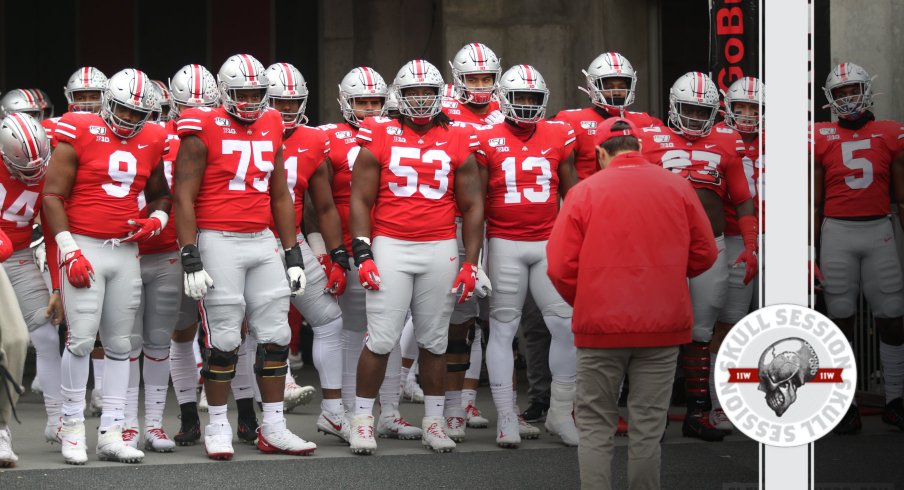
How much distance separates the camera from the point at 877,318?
7.82 meters

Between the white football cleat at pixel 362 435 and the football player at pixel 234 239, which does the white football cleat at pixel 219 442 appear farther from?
the white football cleat at pixel 362 435

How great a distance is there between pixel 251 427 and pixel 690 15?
19.5 ft

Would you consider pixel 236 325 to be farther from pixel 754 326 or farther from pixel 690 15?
pixel 690 15

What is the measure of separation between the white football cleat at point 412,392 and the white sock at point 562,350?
1.99 metres

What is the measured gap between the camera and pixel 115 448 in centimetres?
663

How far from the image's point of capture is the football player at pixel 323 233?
7371 mm

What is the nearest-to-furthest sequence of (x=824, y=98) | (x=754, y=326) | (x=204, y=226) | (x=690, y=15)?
(x=754, y=326) → (x=204, y=226) → (x=824, y=98) → (x=690, y=15)

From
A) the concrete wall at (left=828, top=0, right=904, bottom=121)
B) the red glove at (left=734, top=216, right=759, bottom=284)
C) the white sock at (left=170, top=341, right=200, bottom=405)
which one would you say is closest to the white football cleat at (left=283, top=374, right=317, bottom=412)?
the white sock at (left=170, top=341, right=200, bottom=405)

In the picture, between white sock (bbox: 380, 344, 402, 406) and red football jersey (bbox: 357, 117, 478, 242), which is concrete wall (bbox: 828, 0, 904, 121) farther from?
white sock (bbox: 380, 344, 402, 406)

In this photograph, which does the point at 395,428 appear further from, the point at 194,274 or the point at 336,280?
the point at 194,274

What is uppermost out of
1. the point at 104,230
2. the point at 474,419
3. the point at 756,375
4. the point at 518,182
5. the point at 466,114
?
the point at 466,114

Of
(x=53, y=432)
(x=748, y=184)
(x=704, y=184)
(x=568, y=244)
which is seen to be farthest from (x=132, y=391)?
(x=748, y=184)

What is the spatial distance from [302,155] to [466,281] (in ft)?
4.02

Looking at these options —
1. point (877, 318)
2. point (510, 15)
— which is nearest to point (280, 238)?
point (877, 318)
